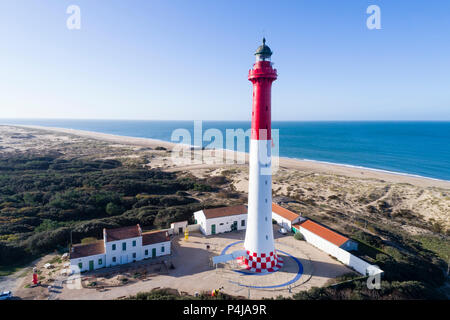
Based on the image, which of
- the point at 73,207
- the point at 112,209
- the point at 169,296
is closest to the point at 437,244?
the point at 169,296

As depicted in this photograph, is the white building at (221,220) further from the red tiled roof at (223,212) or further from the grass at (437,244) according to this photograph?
the grass at (437,244)

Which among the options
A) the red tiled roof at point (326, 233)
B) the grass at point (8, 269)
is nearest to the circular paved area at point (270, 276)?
the red tiled roof at point (326, 233)

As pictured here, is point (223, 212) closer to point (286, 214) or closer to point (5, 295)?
point (286, 214)

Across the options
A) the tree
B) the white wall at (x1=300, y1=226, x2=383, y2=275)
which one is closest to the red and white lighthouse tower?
the white wall at (x1=300, y1=226, x2=383, y2=275)

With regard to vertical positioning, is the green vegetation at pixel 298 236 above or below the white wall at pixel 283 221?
below

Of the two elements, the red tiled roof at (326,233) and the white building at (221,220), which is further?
the white building at (221,220)

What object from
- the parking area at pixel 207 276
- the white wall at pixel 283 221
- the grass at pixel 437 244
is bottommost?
the grass at pixel 437 244

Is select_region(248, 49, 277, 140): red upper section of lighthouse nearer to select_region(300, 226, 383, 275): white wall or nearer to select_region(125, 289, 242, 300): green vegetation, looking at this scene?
select_region(125, 289, 242, 300): green vegetation

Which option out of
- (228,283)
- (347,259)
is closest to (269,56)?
(228,283)
